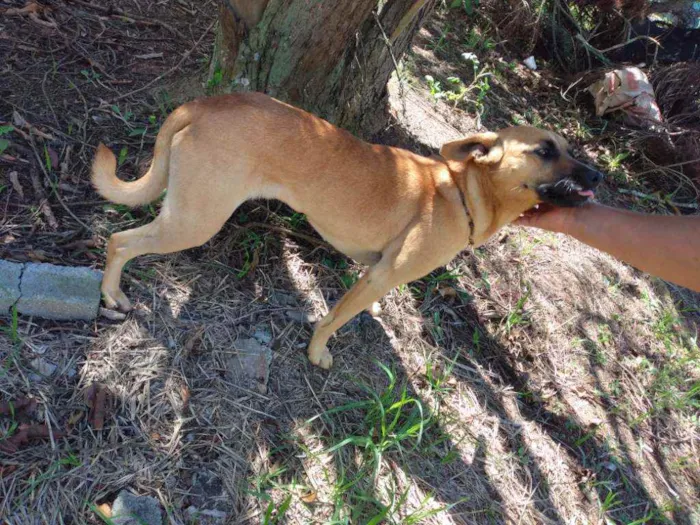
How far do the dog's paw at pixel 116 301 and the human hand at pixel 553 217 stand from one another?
8.08ft

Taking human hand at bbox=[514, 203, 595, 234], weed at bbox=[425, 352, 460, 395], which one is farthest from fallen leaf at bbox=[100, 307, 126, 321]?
human hand at bbox=[514, 203, 595, 234]

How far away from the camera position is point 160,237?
2.91 m

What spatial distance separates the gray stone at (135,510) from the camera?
90.7 inches

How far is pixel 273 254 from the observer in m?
3.72

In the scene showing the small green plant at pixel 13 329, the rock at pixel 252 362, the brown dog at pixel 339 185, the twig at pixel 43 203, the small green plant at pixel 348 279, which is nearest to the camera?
the small green plant at pixel 13 329

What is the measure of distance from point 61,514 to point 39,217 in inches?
68.0

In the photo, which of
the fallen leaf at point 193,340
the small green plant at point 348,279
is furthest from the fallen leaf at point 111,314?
the small green plant at point 348,279

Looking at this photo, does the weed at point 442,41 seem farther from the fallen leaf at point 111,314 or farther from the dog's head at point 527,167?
the fallen leaf at point 111,314

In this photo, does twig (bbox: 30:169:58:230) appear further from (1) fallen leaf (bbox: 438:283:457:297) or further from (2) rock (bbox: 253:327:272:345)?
(1) fallen leaf (bbox: 438:283:457:297)

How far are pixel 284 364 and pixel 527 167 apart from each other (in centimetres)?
186

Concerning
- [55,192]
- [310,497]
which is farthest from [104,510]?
[55,192]

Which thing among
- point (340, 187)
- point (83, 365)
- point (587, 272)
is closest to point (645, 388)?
point (587, 272)

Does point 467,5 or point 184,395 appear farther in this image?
point 467,5

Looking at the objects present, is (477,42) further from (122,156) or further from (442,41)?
(122,156)
